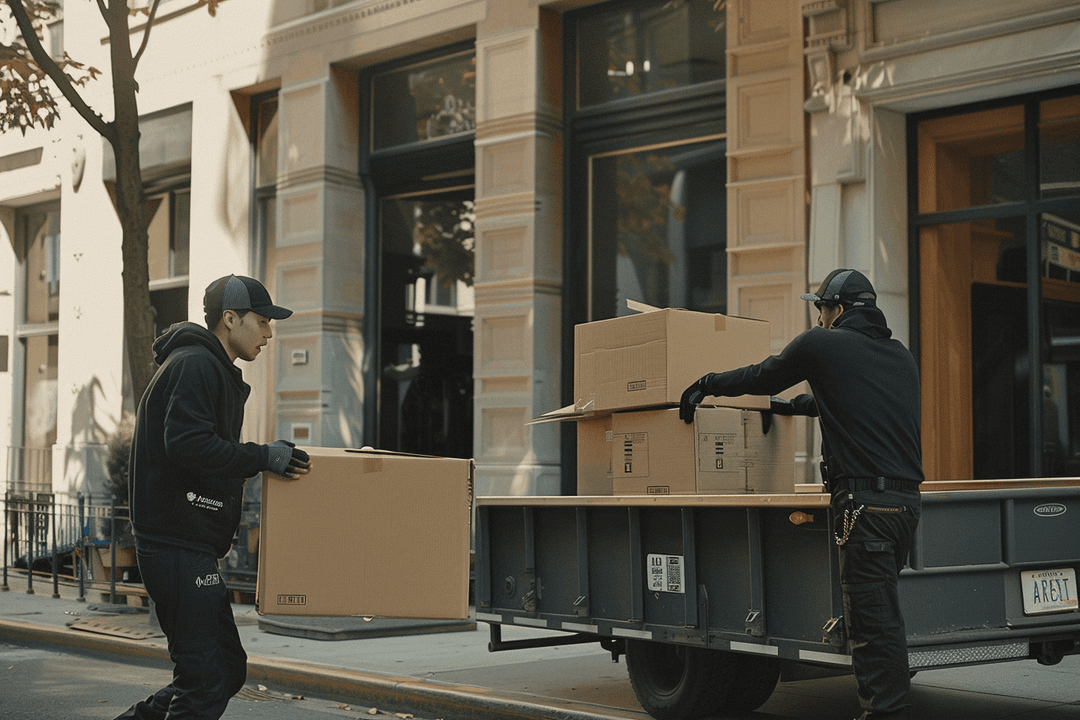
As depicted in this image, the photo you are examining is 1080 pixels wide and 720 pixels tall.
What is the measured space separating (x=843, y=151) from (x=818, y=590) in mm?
4778

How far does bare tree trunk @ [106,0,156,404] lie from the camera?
11.4 m

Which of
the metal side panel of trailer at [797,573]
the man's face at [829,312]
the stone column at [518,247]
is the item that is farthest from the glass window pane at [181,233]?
the man's face at [829,312]

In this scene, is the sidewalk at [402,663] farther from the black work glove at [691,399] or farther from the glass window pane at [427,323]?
the glass window pane at [427,323]

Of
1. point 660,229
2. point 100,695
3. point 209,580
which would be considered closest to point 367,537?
point 209,580

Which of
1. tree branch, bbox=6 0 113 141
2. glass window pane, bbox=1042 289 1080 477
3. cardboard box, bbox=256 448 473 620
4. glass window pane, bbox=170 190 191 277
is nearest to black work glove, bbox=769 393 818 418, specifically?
cardboard box, bbox=256 448 473 620

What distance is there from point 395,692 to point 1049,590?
390 centimetres

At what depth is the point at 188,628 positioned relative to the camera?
482 centimetres

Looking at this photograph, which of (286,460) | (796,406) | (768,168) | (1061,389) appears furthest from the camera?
(768,168)

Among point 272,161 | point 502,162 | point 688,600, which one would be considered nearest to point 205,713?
point 688,600

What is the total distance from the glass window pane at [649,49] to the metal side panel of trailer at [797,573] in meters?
5.42

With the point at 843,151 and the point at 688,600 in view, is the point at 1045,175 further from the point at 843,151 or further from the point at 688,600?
the point at 688,600

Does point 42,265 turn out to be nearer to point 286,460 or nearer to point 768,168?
point 768,168

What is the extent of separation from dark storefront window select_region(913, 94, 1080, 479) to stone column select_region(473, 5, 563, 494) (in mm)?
3584

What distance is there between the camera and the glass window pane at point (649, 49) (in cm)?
1132
